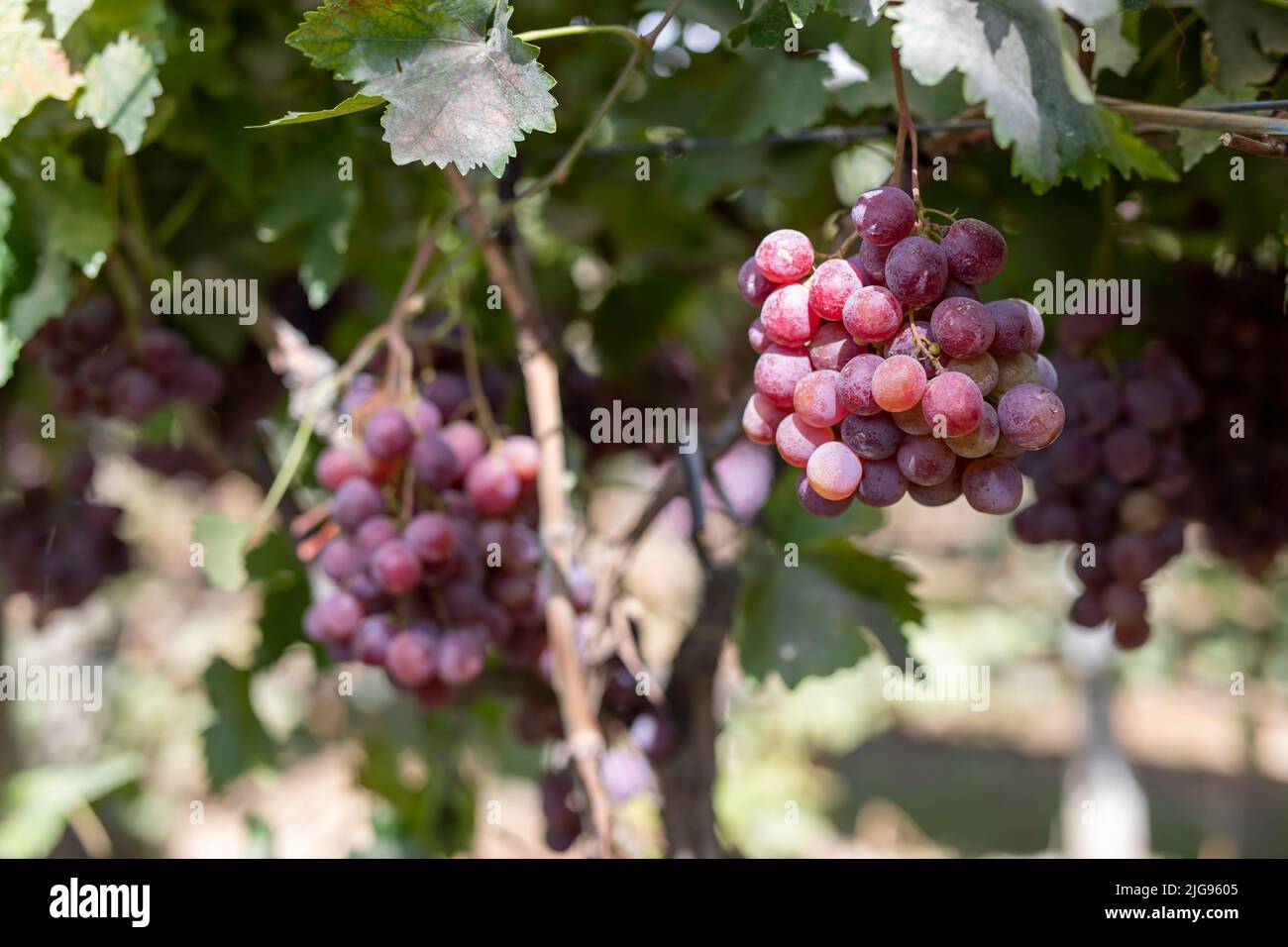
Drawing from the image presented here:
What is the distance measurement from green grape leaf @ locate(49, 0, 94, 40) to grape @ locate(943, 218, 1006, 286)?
580 mm

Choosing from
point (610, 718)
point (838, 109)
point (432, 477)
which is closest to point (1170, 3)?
point (838, 109)

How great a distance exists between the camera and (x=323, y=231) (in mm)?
987

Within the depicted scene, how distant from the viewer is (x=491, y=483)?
968mm

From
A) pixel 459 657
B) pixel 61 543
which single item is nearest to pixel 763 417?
pixel 459 657

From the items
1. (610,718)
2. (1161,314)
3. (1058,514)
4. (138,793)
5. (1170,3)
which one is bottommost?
(138,793)

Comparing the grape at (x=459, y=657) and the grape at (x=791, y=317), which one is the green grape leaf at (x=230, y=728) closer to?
the grape at (x=459, y=657)

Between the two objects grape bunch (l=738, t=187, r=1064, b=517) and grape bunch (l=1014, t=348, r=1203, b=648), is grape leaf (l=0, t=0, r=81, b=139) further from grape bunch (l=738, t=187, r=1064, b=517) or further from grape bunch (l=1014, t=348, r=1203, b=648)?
grape bunch (l=1014, t=348, r=1203, b=648)

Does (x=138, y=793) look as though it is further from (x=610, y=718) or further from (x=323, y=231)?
(x=323, y=231)

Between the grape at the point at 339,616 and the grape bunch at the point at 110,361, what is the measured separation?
13.1 inches

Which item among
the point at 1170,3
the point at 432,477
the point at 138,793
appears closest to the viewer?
the point at 1170,3

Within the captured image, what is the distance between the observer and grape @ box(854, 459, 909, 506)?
0.61 metres

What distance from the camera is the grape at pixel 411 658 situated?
94 cm

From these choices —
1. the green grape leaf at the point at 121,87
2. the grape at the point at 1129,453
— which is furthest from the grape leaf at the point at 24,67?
the grape at the point at 1129,453

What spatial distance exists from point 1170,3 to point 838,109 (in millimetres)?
320
